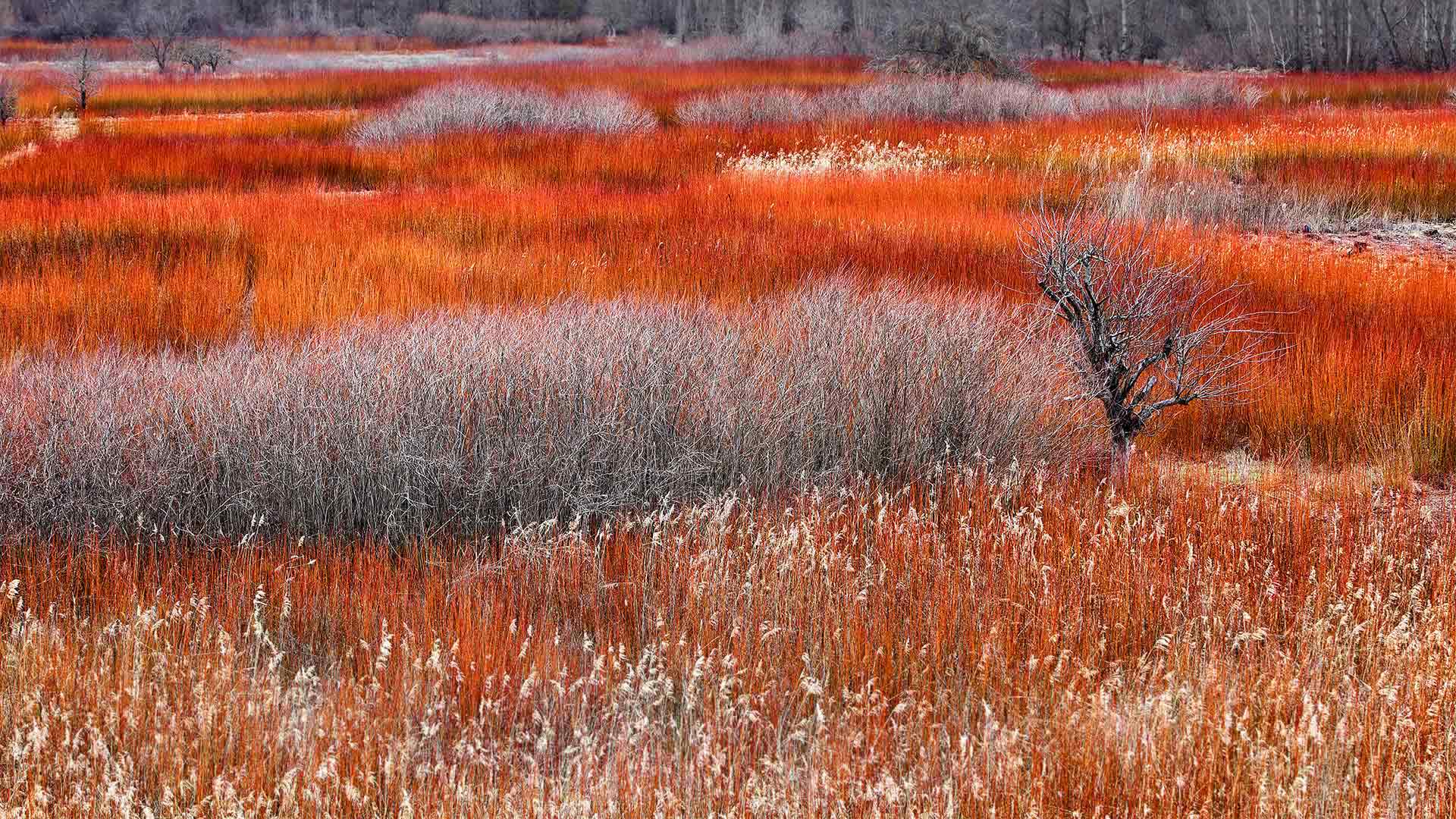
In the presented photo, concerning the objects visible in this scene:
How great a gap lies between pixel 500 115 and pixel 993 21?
22.2 m

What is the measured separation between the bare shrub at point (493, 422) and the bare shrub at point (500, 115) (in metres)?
11.6

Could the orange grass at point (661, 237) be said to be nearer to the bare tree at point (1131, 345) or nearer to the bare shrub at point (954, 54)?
the bare tree at point (1131, 345)

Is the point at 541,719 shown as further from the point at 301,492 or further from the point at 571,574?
the point at 301,492

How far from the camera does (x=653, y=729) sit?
2.90 m

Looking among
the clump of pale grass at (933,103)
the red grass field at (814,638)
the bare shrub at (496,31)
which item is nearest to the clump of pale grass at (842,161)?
the clump of pale grass at (933,103)

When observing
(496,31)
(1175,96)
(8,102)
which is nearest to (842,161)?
(1175,96)

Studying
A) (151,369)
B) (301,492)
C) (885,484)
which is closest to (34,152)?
(151,369)

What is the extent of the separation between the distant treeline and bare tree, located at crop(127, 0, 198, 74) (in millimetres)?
251

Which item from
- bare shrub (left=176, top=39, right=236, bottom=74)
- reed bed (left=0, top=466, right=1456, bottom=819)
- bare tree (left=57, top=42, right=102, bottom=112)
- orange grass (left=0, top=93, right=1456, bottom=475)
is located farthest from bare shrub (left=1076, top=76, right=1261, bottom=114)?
bare shrub (left=176, top=39, right=236, bottom=74)

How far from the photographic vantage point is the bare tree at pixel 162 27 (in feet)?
117

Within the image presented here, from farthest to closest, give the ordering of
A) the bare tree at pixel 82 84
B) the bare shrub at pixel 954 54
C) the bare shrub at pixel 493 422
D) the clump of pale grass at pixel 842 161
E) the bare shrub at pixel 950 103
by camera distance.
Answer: the bare shrub at pixel 954 54
the bare tree at pixel 82 84
the bare shrub at pixel 950 103
the clump of pale grass at pixel 842 161
the bare shrub at pixel 493 422

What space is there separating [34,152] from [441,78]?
41.6 ft

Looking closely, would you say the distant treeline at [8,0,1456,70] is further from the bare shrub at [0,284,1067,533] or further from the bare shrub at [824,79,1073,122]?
the bare shrub at [0,284,1067,533]

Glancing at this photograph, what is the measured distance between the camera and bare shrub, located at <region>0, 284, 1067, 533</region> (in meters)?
4.52
